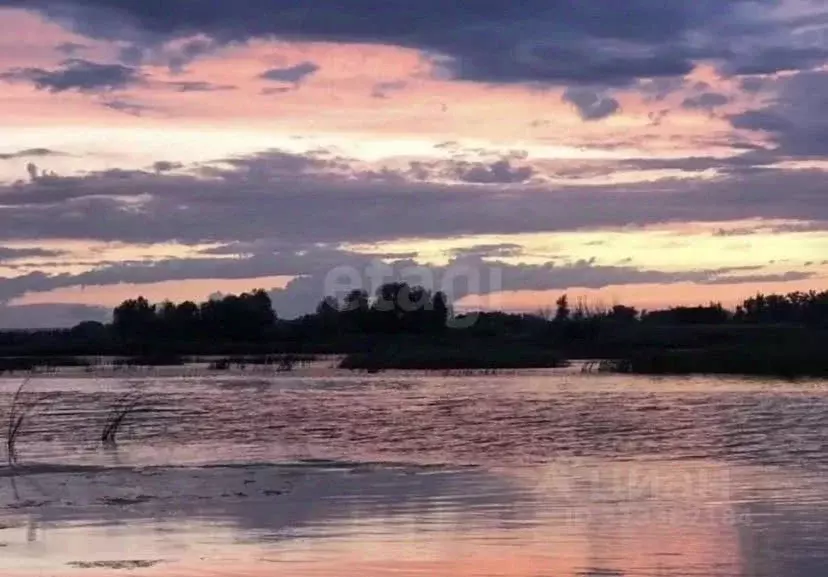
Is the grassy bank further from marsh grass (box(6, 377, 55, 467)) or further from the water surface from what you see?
marsh grass (box(6, 377, 55, 467))

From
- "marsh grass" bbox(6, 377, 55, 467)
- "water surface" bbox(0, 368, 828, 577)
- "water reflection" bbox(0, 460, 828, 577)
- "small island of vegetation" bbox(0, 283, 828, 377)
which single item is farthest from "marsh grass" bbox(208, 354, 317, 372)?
"water reflection" bbox(0, 460, 828, 577)

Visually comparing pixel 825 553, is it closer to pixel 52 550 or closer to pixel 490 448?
pixel 52 550

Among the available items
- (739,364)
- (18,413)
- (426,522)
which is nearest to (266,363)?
(739,364)

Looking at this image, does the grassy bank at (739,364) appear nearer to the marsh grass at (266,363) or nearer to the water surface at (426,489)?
the marsh grass at (266,363)

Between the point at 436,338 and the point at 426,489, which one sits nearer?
the point at 426,489

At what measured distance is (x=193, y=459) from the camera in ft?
78.2

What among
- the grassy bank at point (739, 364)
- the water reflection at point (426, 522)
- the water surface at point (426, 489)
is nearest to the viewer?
the water reflection at point (426, 522)

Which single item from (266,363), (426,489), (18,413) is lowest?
(426,489)

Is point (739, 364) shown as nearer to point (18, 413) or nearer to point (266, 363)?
point (266, 363)

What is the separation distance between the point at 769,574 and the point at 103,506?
8.99 metres

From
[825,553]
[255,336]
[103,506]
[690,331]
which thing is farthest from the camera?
[255,336]

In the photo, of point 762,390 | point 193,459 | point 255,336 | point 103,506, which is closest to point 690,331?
point 255,336

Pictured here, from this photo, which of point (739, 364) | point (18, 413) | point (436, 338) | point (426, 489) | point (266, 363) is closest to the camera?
point (426, 489)

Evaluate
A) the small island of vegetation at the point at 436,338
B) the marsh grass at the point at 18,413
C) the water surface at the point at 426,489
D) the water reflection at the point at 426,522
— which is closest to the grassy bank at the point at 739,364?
the small island of vegetation at the point at 436,338
